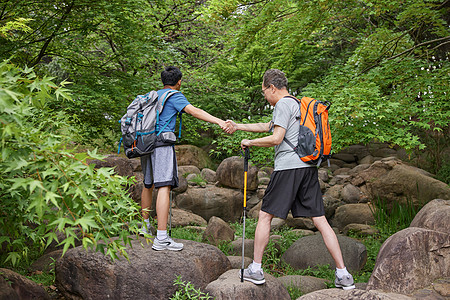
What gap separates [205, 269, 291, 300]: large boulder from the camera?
3.42 m

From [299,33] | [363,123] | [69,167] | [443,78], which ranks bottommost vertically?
[69,167]

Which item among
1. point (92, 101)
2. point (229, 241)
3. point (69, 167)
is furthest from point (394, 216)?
point (69, 167)

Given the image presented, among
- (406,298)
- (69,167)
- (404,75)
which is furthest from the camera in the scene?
(404,75)

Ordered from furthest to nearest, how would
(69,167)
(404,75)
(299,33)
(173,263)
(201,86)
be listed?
(201,86) < (299,33) < (404,75) < (173,263) < (69,167)

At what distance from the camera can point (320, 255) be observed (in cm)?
563

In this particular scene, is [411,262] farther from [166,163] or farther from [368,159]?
[368,159]

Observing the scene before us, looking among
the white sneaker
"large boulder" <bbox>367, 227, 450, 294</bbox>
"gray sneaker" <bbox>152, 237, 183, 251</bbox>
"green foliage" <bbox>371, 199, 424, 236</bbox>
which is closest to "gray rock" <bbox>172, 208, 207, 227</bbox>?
the white sneaker

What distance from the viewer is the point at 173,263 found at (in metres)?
3.88

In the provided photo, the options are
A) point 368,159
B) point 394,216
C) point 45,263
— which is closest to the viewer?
point 45,263

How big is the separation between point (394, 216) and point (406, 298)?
487 centimetres

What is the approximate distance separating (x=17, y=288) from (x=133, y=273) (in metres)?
1.15

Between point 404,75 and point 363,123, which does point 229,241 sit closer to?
point 363,123

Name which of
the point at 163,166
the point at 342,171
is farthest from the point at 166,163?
the point at 342,171

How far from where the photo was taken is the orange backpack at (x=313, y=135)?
358cm
